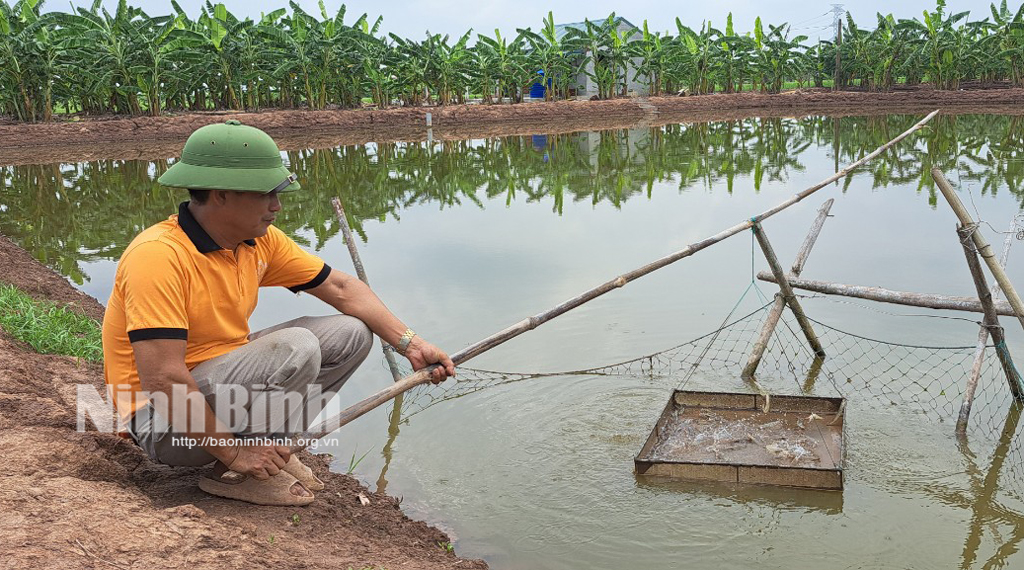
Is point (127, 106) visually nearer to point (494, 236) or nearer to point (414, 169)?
point (414, 169)

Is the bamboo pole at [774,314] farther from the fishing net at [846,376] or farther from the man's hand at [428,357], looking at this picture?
the man's hand at [428,357]

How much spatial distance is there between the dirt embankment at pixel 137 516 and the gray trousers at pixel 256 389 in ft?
0.64

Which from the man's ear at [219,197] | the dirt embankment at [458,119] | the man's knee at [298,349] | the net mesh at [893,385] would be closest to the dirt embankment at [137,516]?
the man's knee at [298,349]

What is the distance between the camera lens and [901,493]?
404 centimetres

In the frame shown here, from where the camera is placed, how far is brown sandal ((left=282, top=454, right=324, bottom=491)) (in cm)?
324

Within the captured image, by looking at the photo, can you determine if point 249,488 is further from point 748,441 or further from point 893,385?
point 893,385

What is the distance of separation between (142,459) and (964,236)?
372cm

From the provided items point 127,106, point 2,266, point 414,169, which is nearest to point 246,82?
point 127,106

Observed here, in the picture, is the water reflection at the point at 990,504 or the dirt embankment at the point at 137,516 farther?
the water reflection at the point at 990,504

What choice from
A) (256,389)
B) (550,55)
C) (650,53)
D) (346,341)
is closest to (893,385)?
(346,341)

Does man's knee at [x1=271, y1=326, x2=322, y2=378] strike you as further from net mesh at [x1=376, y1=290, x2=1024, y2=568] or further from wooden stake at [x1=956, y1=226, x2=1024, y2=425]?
wooden stake at [x1=956, y1=226, x2=1024, y2=425]

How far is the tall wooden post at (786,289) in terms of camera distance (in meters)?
4.90

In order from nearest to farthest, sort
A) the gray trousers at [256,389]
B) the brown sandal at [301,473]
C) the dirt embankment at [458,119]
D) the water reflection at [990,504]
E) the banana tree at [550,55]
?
the gray trousers at [256,389]
the brown sandal at [301,473]
the water reflection at [990,504]
the dirt embankment at [458,119]
the banana tree at [550,55]

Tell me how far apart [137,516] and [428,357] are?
1.08 m
